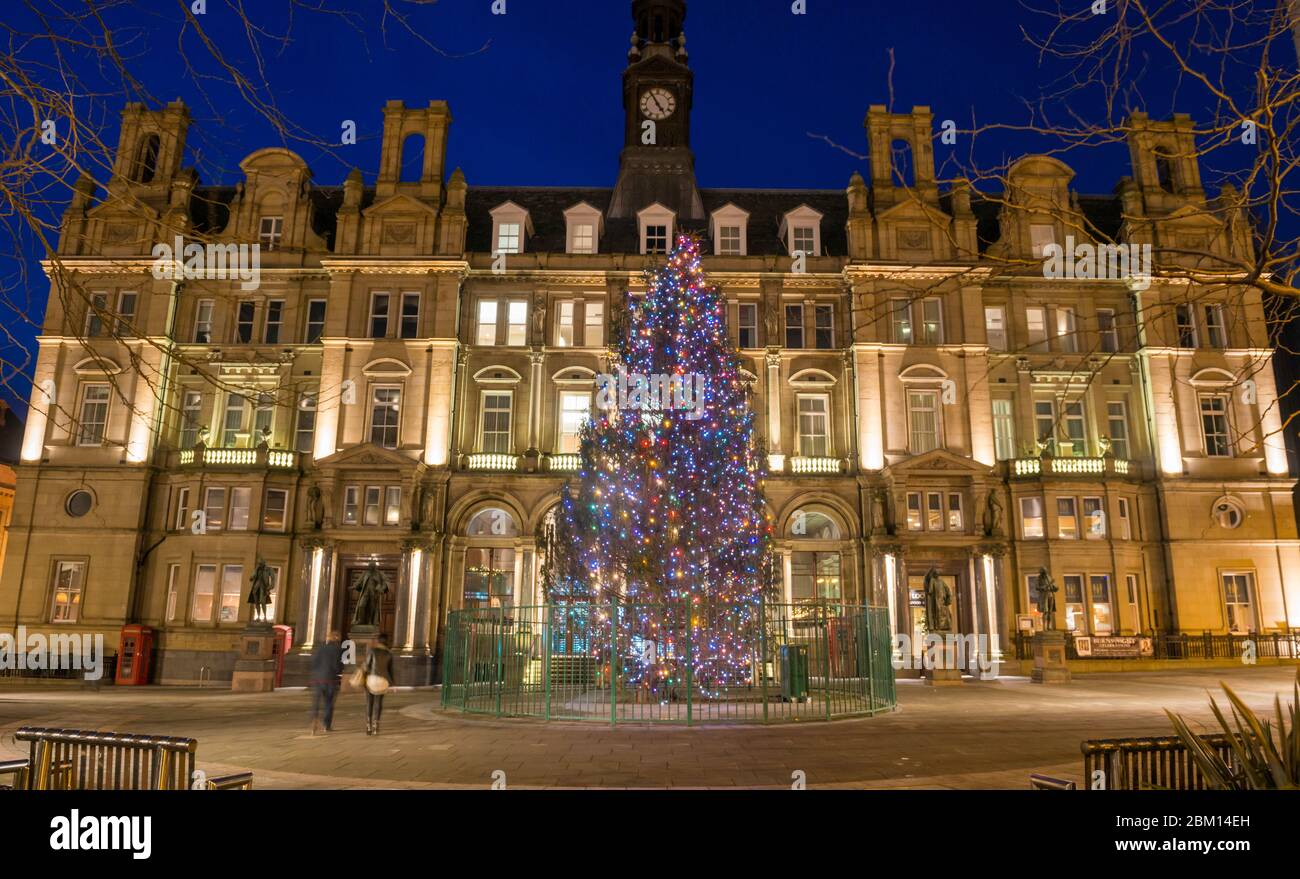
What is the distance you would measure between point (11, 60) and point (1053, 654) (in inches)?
1184

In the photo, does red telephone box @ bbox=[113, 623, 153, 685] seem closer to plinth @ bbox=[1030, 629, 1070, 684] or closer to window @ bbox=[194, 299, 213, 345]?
window @ bbox=[194, 299, 213, 345]

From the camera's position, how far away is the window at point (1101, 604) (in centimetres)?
3231

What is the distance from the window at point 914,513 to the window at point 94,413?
32168 millimetres

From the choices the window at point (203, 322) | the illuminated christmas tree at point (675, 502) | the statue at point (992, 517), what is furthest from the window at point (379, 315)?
the statue at point (992, 517)

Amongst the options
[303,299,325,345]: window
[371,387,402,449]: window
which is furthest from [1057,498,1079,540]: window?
[303,299,325,345]: window

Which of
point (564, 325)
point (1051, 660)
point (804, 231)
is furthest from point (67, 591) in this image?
point (1051, 660)

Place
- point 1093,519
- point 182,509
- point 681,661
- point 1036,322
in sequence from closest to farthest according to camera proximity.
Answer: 1. point 681,661
2. point 182,509
3. point 1093,519
4. point 1036,322

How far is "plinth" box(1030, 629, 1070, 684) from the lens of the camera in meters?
27.3

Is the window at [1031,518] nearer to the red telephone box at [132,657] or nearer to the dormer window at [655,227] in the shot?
the dormer window at [655,227]

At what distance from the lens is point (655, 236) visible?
36844 millimetres

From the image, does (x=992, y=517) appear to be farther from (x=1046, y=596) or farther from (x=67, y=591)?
(x=67, y=591)

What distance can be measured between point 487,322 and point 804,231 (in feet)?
48.4
